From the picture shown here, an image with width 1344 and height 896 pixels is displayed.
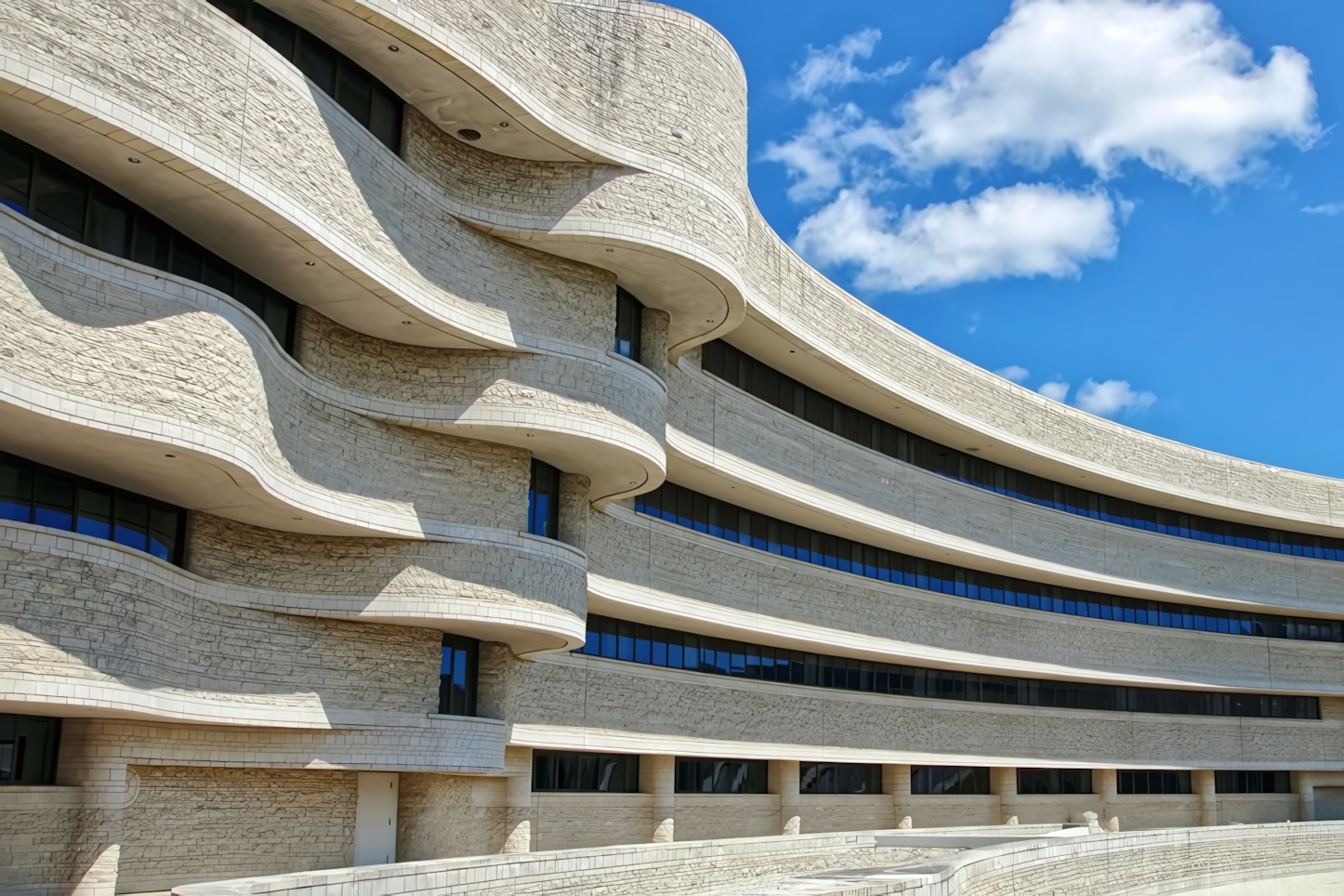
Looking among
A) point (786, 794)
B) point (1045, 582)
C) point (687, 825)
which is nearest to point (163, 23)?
point (687, 825)

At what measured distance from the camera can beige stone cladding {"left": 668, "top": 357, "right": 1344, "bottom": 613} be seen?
32.7 m

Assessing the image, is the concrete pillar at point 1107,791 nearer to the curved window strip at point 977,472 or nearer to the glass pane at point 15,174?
the curved window strip at point 977,472

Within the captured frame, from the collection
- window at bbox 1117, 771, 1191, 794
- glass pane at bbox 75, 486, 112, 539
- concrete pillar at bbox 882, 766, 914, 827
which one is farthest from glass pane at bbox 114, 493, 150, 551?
window at bbox 1117, 771, 1191, 794

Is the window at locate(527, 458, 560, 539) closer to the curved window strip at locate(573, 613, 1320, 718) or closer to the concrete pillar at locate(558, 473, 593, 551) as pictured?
the concrete pillar at locate(558, 473, 593, 551)

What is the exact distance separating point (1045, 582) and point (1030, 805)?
7724mm

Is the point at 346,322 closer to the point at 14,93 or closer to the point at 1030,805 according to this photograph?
the point at 14,93

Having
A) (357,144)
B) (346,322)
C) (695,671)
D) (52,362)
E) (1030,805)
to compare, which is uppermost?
(357,144)

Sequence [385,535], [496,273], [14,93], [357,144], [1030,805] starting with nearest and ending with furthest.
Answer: [14,93]
[357,144]
[385,535]
[496,273]
[1030,805]

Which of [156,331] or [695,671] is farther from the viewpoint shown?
[695,671]

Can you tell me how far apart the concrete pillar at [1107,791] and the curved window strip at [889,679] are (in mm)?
2309

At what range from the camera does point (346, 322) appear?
74.5 feet

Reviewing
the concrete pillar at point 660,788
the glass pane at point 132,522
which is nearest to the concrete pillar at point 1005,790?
the concrete pillar at point 660,788

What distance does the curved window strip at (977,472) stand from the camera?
116 ft

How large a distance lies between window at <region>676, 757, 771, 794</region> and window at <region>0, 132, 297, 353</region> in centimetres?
1701
